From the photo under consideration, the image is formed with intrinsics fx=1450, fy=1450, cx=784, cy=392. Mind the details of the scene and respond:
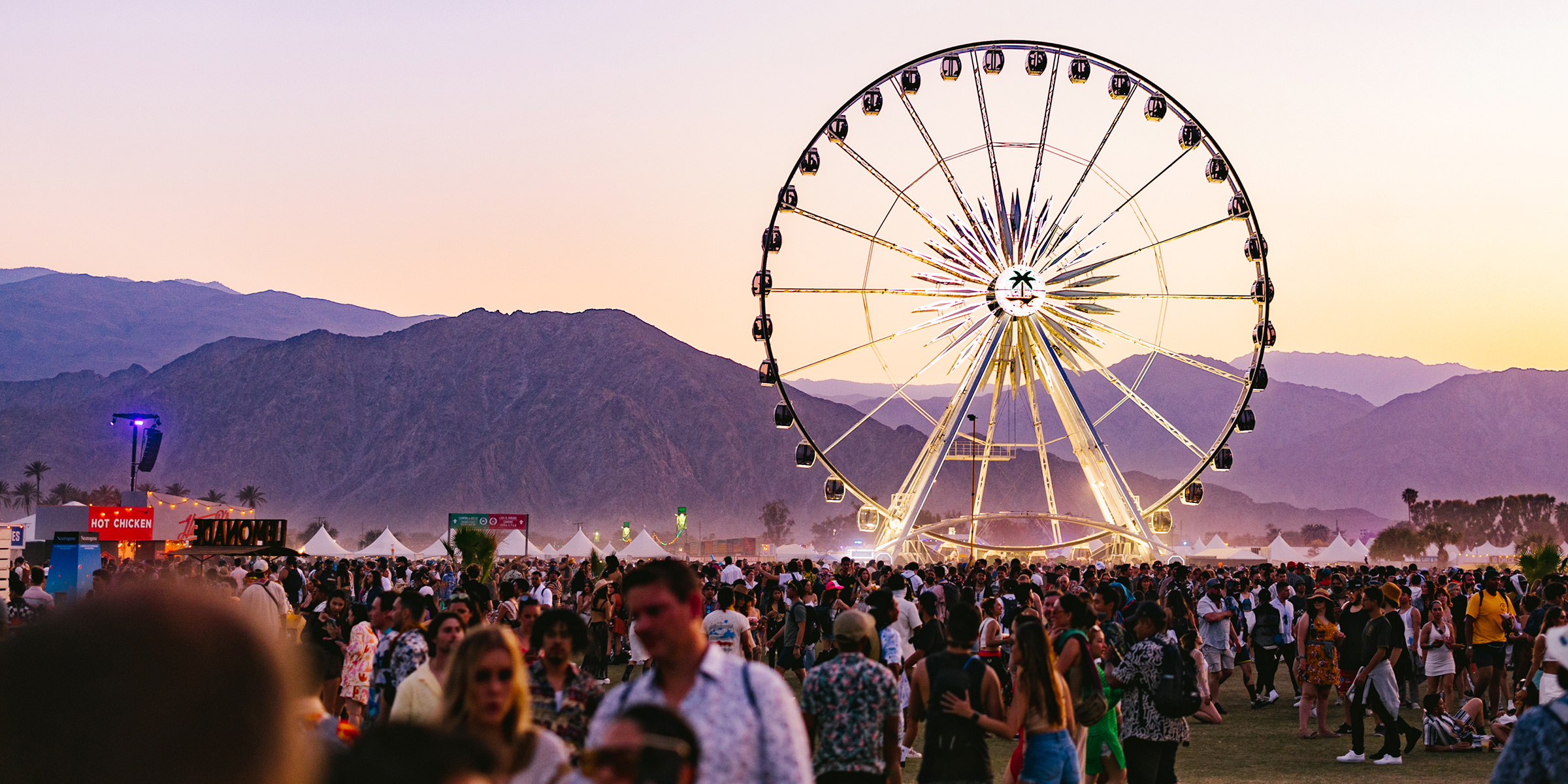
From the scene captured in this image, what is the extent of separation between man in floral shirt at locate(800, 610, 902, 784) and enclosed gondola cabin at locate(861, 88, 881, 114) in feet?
100

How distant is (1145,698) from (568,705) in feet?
15.5

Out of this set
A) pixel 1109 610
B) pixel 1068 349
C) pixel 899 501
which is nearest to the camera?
pixel 1109 610

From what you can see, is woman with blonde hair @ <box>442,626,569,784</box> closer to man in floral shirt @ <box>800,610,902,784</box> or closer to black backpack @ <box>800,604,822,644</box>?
man in floral shirt @ <box>800,610,902,784</box>

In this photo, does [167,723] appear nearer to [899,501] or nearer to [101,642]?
[101,642]

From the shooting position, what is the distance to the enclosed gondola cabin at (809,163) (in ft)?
121

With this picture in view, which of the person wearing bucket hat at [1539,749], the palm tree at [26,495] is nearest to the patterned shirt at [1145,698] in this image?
the person wearing bucket hat at [1539,749]

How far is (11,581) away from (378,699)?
17561 mm

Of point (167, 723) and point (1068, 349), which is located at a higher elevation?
point (1068, 349)

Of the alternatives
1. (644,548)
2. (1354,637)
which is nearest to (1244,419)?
(1354,637)

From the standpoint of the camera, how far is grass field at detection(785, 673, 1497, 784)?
12938 millimetres

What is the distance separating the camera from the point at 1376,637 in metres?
14.3

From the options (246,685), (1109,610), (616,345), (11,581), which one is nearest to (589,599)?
(11,581)

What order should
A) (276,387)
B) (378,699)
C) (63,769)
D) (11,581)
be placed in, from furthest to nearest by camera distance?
(276,387) < (11,581) < (378,699) < (63,769)

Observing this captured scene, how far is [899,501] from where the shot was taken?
4225 cm
